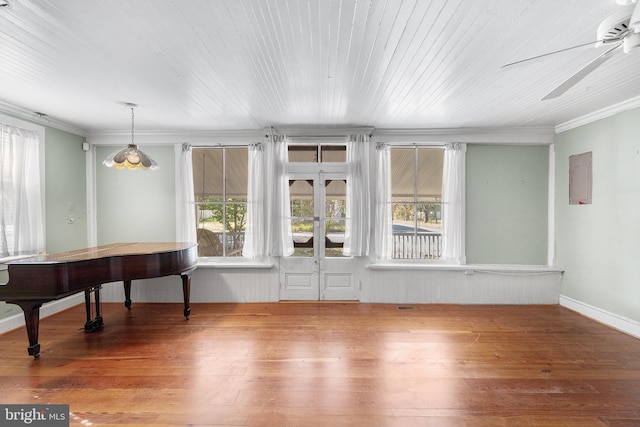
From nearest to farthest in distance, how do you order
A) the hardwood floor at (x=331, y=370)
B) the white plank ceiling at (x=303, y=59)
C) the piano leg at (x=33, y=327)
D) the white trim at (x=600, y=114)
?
the white plank ceiling at (x=303, y=59), the hardwood floor at (x=331, y=370), the piano leg at (x=33, y=327), the white trim at (x=600, y=114)

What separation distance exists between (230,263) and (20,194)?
2.66m

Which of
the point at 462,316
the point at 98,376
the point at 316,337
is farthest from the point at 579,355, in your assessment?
the point at 98,376

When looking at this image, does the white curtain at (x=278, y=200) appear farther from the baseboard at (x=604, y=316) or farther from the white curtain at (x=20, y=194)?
the baseboard at (x=604, y=316)

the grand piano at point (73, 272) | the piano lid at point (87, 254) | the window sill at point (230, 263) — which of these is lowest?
the window sill at point (230, 263)

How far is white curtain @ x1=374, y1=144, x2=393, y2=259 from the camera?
4.55m

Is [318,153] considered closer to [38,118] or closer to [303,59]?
[303,59]

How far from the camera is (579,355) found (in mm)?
2904

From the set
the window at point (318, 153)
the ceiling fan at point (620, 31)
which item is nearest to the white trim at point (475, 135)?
the window at point (318, 153)

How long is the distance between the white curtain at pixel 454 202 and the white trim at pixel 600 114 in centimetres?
136

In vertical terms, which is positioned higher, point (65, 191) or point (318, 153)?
point (318, 153)

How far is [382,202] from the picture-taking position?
456 centimetres

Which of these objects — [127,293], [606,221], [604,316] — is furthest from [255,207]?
[604,316]

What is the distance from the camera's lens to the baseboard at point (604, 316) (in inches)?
132

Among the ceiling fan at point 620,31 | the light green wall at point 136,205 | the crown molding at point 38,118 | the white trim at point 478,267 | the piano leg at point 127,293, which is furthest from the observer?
the light green wall at point 136,205
